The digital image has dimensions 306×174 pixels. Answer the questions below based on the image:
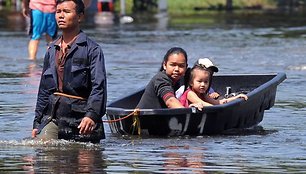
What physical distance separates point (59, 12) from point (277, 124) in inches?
145

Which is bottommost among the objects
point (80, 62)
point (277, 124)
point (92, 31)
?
point (92, 31)

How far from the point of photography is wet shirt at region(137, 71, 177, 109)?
10.9 meters

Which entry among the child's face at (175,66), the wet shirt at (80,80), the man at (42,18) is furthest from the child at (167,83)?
the man at (42,18)

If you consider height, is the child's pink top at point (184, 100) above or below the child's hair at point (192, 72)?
below

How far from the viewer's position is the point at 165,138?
10.8 metres

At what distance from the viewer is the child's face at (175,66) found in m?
10.8

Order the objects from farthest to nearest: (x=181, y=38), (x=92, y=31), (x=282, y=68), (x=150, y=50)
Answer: (x=92, y=31) < (x=181, y=38) < (x=150, y=50) < (x=282, y=68)

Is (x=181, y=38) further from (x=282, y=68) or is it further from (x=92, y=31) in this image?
(x=282, y=68)

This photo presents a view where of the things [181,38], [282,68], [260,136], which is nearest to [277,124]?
[260,136]

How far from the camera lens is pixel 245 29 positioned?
1200 inches

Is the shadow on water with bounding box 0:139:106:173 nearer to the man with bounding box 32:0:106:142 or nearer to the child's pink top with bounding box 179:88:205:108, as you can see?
the man with bounding box 32:0:106:142

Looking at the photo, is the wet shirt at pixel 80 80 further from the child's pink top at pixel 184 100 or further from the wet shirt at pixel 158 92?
the child's pink top at pixel 184 100

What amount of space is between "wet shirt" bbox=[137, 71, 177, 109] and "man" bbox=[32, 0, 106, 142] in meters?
1.37

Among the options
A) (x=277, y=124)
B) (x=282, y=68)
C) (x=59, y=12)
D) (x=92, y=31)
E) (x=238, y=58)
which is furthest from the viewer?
(x=92, y=31)
